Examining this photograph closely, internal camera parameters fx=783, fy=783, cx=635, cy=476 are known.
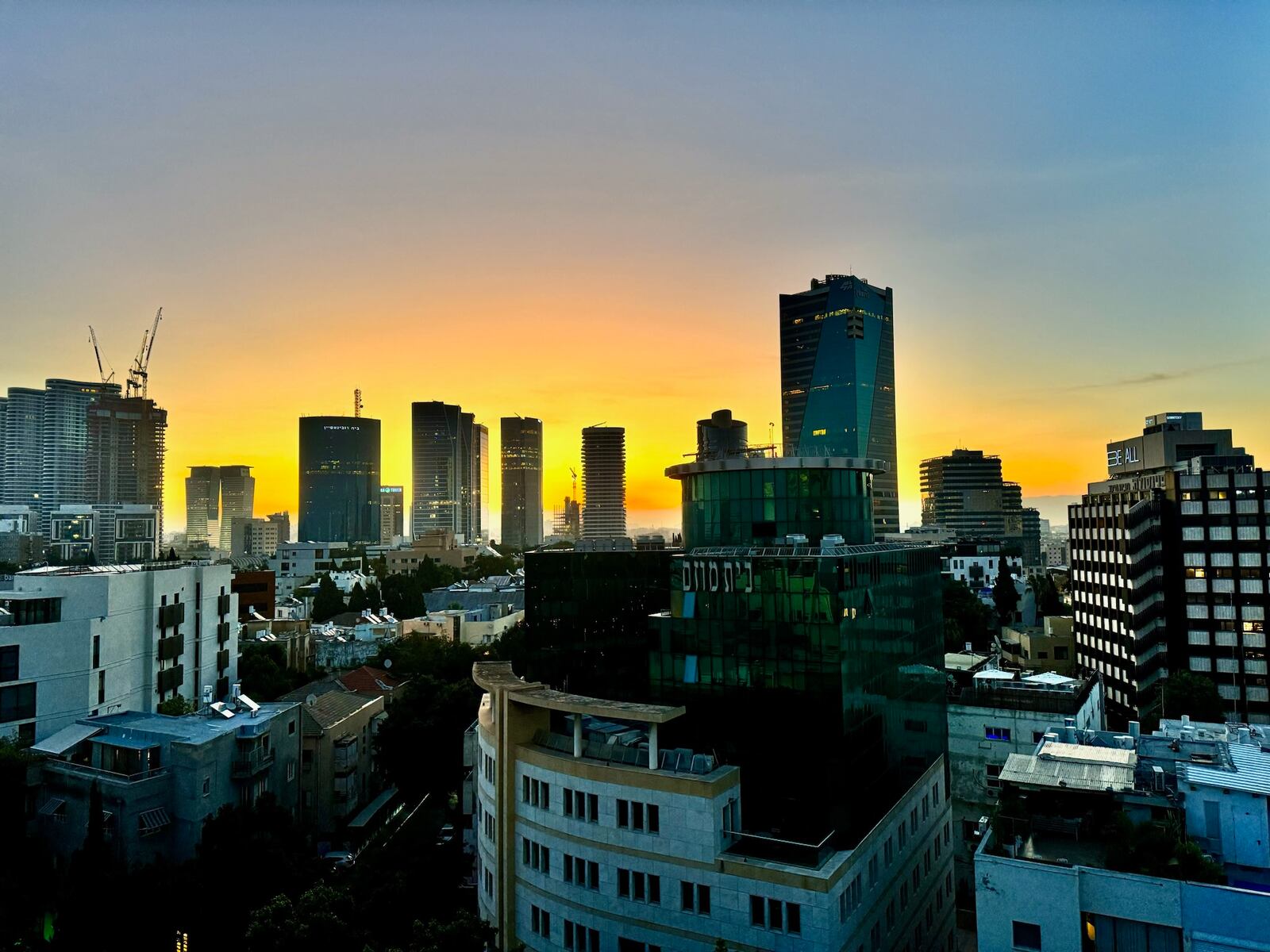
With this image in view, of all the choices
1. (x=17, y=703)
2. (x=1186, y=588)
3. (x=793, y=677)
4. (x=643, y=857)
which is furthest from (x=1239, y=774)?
A: (x=17, y=703)

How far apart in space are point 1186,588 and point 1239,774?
71959 mm

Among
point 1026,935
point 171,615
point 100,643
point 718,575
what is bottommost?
point 1026,935

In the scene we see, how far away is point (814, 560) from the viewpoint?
3994 centimetres

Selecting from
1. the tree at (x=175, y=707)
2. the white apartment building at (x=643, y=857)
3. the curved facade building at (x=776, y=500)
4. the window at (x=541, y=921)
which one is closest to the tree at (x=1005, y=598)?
the curved facade building at (x=776, y=500)

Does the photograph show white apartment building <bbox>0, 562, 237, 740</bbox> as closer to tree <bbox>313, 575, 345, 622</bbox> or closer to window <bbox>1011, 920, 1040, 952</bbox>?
window <bbox>1011, 920, 1040, 952</bbox>

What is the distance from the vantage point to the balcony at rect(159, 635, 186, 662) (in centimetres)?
7588

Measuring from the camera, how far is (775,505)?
51.2m

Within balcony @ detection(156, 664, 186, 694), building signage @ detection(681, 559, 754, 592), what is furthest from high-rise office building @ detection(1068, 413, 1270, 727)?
balcony @ detection(156, 664, 186, 694)

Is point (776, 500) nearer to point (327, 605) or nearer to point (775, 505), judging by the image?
point (775, 505)

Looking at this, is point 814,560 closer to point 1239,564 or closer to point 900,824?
point 900,824

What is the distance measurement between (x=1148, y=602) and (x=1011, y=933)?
81124 millimetres

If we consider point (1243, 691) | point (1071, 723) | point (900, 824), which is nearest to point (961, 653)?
point (1243, 691)

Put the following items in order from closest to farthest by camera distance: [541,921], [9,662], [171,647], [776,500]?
1. [541,921]
2. [776,500]
3. [9,662]
4. [171,647]

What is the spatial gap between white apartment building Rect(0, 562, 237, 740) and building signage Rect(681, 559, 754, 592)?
5177cm
